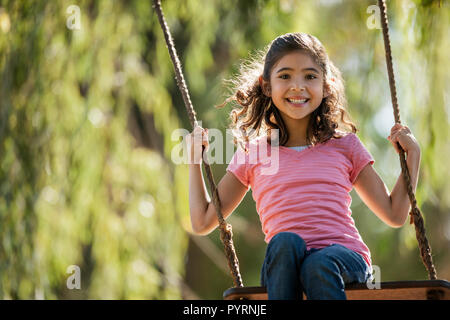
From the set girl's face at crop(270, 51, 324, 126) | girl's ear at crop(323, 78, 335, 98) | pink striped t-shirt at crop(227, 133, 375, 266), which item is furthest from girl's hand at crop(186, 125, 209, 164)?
girl's ear at crop(323, 78, 335, 98)

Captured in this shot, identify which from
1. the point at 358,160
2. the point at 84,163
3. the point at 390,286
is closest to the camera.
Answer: the point at 390,286

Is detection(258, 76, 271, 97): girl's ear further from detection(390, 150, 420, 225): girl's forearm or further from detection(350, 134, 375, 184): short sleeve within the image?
detection(390, 150, 420, 225): girl's forearm

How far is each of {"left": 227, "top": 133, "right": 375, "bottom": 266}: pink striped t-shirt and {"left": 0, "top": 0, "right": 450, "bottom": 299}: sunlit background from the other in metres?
0.78

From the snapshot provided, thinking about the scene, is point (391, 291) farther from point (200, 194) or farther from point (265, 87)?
point (265, 87)

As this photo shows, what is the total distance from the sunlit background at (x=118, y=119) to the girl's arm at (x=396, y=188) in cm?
71

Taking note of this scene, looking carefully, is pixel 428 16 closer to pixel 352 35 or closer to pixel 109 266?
pixel 109 266

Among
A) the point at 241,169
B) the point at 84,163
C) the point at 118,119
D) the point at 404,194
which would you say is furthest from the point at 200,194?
the point at 118,119

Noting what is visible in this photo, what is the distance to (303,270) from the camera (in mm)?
1409

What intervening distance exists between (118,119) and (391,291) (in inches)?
84.8

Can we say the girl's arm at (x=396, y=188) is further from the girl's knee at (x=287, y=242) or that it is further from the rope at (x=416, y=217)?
the girl's knee at (x=287, y=242)

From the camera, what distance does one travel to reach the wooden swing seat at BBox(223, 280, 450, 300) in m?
1.35

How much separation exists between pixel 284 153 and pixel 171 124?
1.94 meters

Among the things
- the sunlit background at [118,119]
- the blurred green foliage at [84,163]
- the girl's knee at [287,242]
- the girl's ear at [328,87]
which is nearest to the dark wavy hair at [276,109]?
the girl's ear at [328,87]
